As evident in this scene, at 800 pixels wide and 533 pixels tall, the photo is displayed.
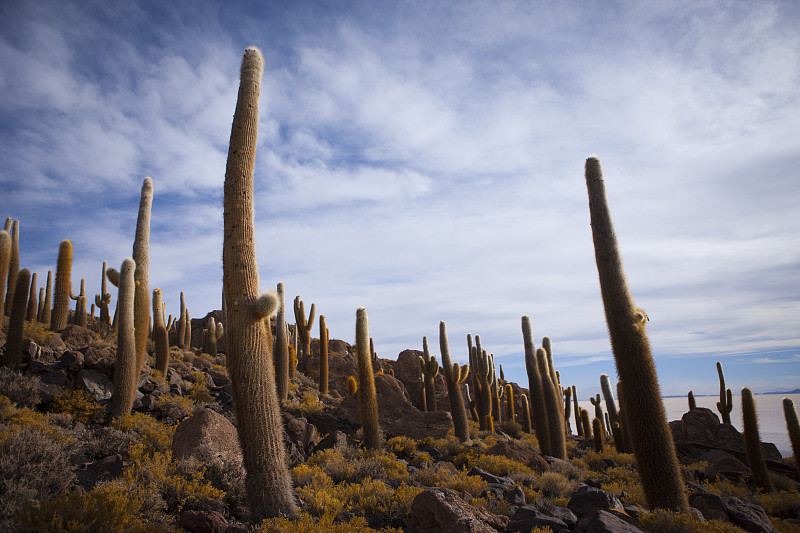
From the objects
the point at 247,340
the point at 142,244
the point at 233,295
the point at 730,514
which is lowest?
the point at 730,514

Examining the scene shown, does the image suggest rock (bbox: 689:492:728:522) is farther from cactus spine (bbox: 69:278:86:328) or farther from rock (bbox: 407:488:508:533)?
cactus spine (bbox: 69:278:86:328)

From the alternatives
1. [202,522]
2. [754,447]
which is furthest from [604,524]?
[754,447]

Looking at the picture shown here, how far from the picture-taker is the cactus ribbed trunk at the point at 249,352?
21.1 feet

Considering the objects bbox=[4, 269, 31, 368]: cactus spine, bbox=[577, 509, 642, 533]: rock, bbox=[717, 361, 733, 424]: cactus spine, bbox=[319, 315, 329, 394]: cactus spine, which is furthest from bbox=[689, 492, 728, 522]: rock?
bbox=[717, 361, 733, 424]: cactus spine

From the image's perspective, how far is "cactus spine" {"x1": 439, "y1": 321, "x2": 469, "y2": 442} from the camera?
18.1 metres

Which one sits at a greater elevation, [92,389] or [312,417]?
[92,389]

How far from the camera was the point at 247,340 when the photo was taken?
22.4 feet

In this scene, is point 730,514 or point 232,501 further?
point 730,514

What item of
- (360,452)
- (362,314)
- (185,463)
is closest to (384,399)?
(362,314)

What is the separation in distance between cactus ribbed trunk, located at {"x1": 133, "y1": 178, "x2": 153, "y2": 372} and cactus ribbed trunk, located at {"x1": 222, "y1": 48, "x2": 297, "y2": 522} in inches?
283

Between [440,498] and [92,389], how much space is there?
9781 millimetres

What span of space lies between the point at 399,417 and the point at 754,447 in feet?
38.1

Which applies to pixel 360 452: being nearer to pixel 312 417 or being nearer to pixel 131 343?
pixel 312 417

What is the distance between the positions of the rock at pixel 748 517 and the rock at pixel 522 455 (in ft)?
17.5
